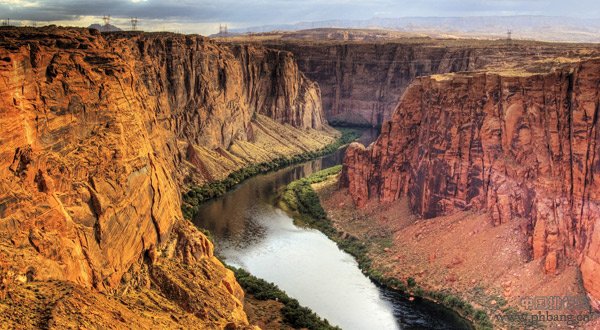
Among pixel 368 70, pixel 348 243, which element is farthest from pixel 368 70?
pixel 348 243

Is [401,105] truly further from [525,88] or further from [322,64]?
[322,64]

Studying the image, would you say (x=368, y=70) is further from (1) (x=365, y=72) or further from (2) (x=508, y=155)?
(2) (x=508, y=155)

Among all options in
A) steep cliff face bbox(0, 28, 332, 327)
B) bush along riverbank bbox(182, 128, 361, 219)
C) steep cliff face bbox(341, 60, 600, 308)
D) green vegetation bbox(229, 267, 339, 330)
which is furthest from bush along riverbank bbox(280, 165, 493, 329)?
steep cliff face bbox(0, 28, 332, 327)

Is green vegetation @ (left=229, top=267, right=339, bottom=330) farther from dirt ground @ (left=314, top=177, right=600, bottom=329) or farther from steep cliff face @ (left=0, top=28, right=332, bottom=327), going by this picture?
dirt ground @ (left=314, top=177, right=600, bottom=329)

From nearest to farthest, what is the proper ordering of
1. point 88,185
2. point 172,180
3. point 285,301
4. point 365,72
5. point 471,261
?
1. point 88,185
2. point 285,301
3. point 471,261
4. point 172,180
5. point 365,72

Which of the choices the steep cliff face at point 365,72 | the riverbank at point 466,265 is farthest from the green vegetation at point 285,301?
the steep cliff face at point 365,72

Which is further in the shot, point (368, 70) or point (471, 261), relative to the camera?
point (368, 70)
